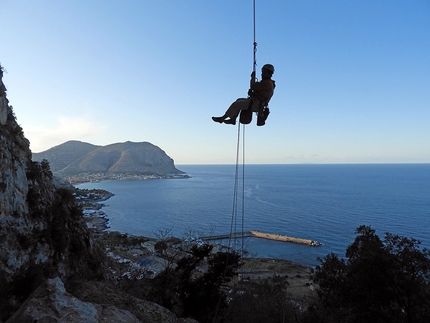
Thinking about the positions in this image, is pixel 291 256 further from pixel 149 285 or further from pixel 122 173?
pixel 122 173

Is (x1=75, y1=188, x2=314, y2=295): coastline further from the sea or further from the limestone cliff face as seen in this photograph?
the limestone cliff face

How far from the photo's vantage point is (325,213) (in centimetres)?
4688

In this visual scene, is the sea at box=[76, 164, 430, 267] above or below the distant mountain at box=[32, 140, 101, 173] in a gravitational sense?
below

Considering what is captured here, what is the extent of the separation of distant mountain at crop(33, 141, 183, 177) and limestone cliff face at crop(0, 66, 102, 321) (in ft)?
461

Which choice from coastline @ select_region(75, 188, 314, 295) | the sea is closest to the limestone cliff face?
coastline @ select_region(75, 188, 314, 295)

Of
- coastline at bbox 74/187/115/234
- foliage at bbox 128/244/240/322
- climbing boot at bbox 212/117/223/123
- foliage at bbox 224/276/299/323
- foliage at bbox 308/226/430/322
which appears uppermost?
climbing boot at bbox 212/117/223/123

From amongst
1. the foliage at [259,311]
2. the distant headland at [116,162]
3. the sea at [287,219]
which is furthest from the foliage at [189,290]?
the distant headland at [116,162]

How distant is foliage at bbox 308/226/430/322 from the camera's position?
7.30m

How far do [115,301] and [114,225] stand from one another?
43073 mm

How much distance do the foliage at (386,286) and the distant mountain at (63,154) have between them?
583 feet

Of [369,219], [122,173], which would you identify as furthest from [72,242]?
[122,173]

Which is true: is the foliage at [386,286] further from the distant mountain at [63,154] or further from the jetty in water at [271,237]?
the distant mountain at [63,154]

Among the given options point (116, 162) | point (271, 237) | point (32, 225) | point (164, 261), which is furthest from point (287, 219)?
point (116, 162)

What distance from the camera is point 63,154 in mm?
178125
